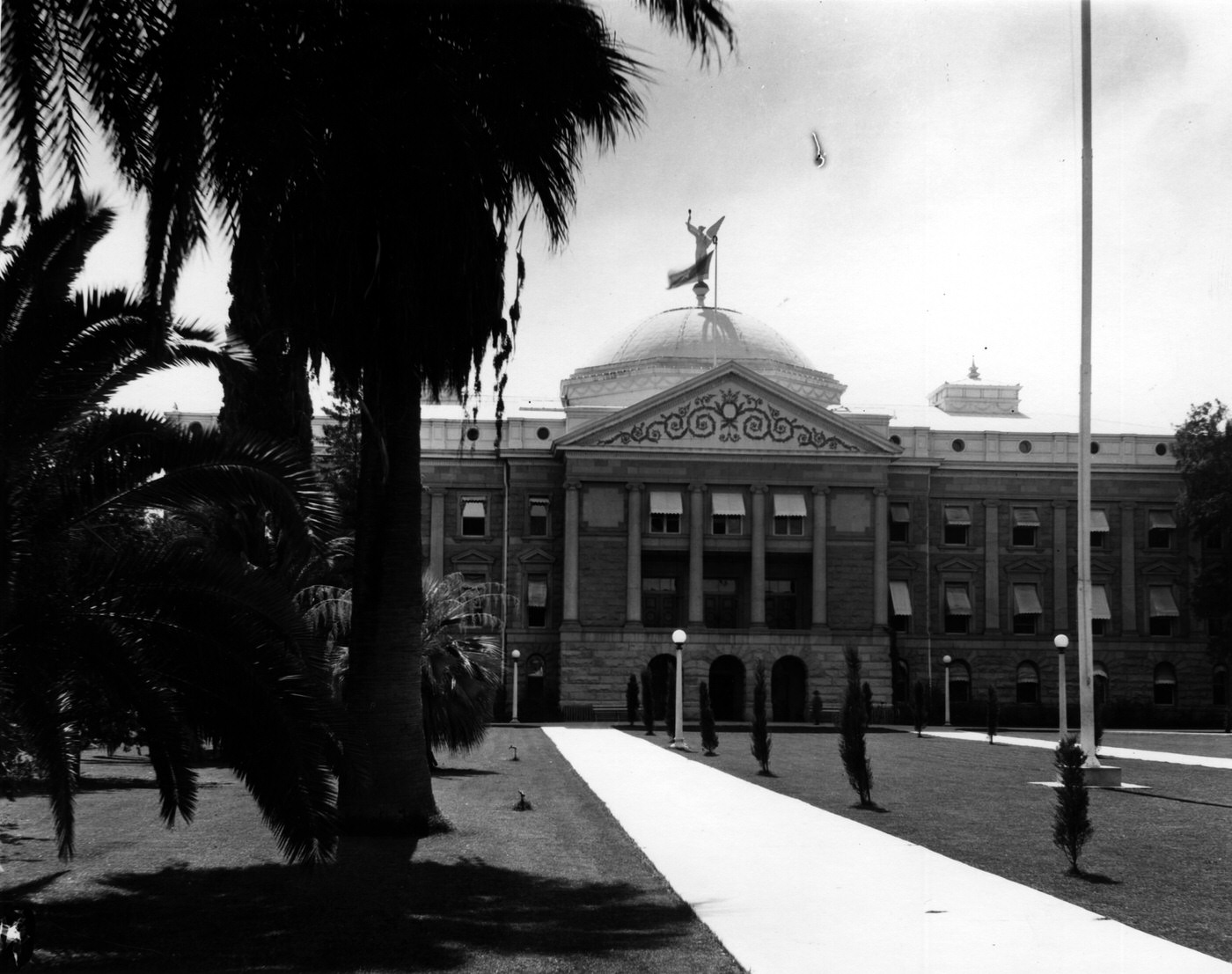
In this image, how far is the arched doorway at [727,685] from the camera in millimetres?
63188

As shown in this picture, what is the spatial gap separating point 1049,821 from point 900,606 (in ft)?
154

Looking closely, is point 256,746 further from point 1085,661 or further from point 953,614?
point 953,614

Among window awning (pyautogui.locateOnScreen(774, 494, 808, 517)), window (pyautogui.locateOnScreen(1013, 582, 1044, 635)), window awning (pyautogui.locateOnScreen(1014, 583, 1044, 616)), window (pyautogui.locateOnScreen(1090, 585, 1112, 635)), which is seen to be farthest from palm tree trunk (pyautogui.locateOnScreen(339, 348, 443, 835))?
window (pyautogui.locateOnScreen(1090, 585, 1112, 635))

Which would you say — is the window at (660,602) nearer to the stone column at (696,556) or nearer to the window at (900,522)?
the stone column at (696,556)

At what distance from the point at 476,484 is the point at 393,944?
55414 mm

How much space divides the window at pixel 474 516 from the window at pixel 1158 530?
100 ft

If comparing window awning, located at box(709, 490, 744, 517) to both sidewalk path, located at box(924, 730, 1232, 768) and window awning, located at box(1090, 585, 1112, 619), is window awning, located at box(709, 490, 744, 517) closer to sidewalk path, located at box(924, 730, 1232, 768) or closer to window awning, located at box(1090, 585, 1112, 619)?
window awning, located at box(1090, 585, 1112, 619)

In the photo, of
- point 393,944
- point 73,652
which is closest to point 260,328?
point 73,652

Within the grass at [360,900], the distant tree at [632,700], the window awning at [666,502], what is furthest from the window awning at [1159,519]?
the grass at [360,900]

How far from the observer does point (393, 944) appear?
404 inches

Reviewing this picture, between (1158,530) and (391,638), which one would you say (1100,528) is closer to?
(1158,530)

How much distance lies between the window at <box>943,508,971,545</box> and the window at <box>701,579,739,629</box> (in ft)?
33.8

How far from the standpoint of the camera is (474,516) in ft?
214

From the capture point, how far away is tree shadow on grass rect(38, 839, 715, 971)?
32.4 feet
